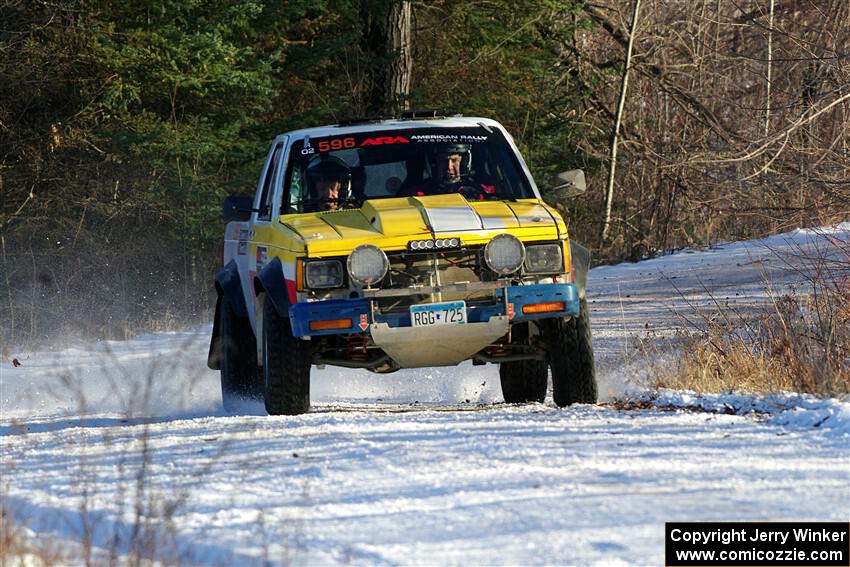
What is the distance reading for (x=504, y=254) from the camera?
830cm

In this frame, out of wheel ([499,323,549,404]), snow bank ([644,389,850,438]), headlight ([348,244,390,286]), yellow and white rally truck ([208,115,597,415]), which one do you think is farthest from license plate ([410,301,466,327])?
wheel ([499,323,549,404])

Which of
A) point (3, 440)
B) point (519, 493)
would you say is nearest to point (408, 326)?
point (3, 440)

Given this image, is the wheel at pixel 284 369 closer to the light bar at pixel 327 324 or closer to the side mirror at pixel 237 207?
the light bar at pixel 327 324

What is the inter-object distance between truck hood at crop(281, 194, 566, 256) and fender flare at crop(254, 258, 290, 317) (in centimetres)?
26

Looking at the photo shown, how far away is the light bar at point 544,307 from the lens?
8.28 m

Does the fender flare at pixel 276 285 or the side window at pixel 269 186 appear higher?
the side window at pixel 269 186

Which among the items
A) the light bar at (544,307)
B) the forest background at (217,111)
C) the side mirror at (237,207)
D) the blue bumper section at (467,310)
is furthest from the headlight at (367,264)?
the forest background at (217,111)

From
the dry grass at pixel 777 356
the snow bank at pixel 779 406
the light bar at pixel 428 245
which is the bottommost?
→ the snow bank at pixel 779 406

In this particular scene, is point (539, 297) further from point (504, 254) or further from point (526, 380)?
point (526, 380)

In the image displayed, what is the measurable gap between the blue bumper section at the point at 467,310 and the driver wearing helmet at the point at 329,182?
1299 mm

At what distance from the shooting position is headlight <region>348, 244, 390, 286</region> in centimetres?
821

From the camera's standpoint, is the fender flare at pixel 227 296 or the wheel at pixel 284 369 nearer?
the wheel at pixel 284 369

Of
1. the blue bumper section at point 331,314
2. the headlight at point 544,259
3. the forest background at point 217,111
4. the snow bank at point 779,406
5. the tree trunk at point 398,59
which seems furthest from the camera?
the tree trunk at point 398,59

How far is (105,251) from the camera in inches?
947
